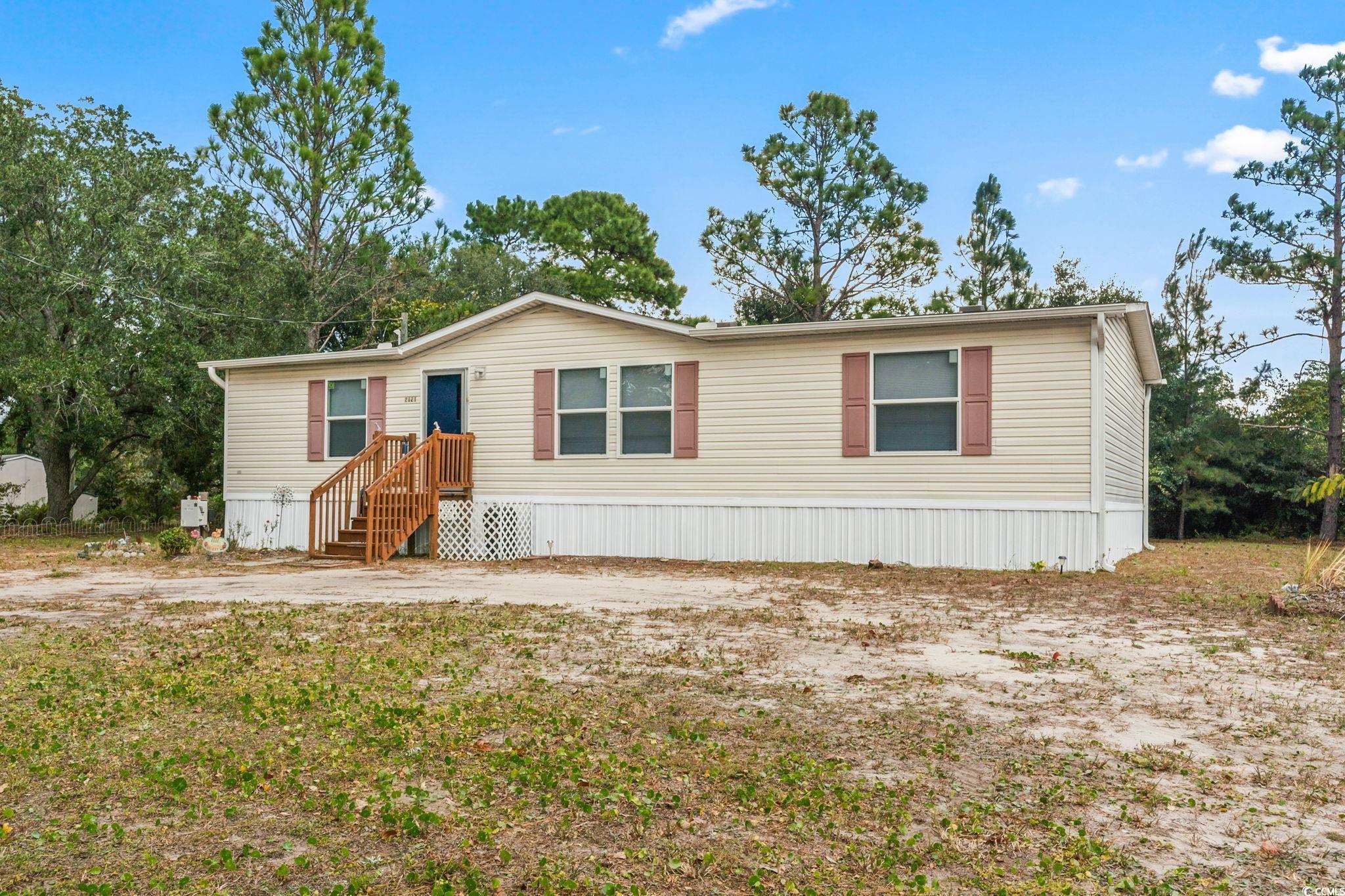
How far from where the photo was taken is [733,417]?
13.5m

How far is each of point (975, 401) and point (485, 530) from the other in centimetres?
679

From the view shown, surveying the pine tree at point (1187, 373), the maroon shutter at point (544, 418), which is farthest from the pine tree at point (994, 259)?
the maroon shutter at point (544, 418)

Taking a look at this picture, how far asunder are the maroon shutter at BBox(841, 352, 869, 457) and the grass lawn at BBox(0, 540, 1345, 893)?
5.14 meters

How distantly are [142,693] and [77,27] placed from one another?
65.5 ft

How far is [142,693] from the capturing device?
5.08 metres

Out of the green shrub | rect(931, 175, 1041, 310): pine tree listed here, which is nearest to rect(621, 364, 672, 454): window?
the green shrub

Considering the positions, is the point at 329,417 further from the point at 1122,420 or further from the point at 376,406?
the point at 1122,420

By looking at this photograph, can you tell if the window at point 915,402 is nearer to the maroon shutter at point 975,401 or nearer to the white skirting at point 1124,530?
the maroon shutter at point 975,401

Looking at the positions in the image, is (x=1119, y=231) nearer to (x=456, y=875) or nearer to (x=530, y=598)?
(x=530, y=598)

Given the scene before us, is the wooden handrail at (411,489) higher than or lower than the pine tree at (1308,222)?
lower

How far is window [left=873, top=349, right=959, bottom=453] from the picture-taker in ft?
40.6

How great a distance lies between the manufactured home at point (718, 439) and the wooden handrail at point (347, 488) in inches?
2.2

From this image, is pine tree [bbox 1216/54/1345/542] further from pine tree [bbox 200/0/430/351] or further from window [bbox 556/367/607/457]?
pine tree [bbox 200/0/430/351]

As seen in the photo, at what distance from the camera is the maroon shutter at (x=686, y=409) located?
13.6m
